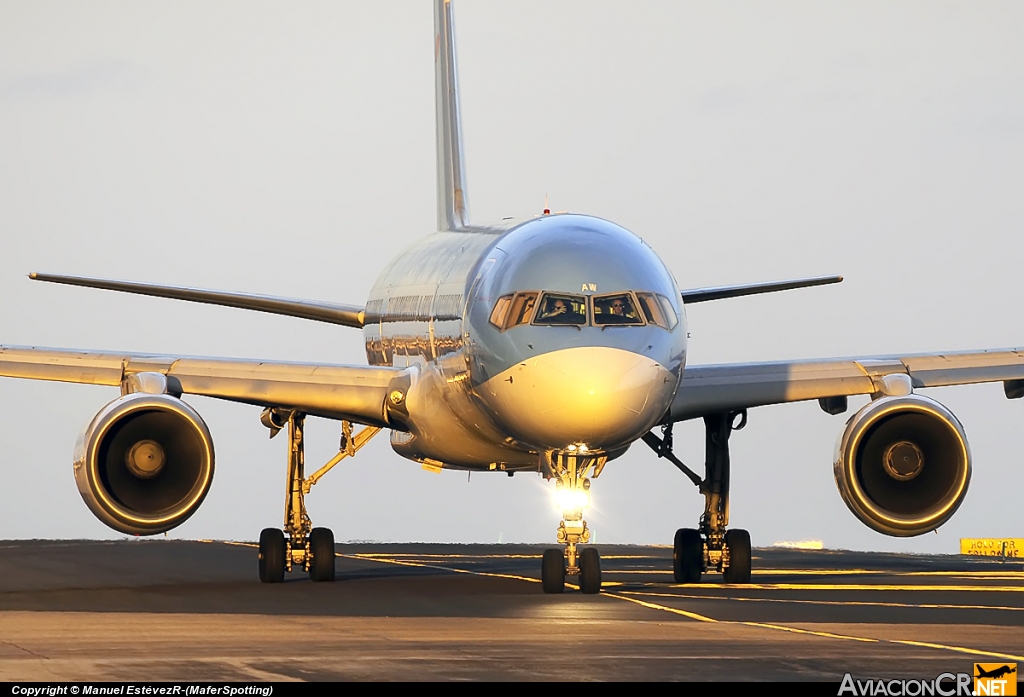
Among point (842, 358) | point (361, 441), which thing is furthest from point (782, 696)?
point (361, 441)

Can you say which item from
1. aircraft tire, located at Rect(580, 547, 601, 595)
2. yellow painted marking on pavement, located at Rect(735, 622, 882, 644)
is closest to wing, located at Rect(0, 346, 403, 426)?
aircraft tire, located at Rect(580, 547, 601, 595)

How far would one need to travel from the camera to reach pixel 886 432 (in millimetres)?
25094

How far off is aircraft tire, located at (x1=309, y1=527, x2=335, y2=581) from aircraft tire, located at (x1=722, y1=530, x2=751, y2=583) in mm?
5486

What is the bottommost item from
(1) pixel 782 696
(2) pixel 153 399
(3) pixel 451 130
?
(1) pixel 782 696

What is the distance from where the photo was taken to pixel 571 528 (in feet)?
73.7

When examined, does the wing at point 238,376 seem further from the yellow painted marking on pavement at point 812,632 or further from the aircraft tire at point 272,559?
the yellow painted marking on pavement at point 812,632

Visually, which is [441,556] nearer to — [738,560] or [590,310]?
[738,560]

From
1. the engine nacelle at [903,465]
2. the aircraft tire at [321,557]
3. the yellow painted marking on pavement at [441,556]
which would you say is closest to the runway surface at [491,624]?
the aircraft tire at [321,557]

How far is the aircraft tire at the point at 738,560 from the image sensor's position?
26984 millimetres

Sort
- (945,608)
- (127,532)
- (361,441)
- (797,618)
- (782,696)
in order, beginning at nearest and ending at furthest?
(782,696) < (797,618) < (945,608) < (127,532) < (361,441)

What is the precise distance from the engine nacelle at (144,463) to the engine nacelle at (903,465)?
798 cm

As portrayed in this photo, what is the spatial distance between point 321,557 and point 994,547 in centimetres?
2041

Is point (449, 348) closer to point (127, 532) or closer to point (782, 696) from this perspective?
point (127, 532)

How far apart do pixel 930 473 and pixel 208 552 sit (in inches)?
650
